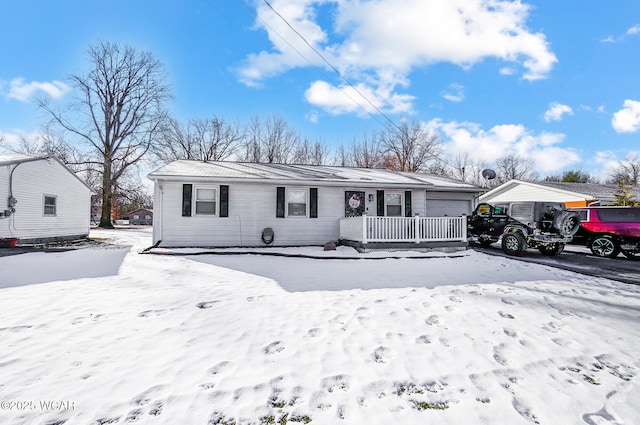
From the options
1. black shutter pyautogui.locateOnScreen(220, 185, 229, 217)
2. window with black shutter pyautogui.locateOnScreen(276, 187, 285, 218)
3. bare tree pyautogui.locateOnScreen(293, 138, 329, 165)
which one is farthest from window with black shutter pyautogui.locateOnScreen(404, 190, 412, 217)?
bare tree pyautogui.locateOnScreen(293, 138, 329, 165)

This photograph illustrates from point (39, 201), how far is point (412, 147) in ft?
97.3

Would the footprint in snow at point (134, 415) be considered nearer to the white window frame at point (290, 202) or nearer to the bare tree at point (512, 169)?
the white window frame at point (290, 202)

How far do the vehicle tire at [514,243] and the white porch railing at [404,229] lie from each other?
1.30 metres

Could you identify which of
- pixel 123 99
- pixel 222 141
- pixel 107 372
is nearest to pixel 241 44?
pixel 107 372

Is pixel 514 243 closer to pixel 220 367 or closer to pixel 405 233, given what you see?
pixel 405 233

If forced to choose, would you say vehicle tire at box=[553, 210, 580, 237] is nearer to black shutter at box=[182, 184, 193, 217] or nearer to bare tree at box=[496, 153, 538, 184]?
black shutter at box=[182, 184, 193, 217]

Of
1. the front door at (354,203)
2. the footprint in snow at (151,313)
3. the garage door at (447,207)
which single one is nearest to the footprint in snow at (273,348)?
the footprint in snow at (151,313)

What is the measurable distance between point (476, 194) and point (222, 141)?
1054 inches

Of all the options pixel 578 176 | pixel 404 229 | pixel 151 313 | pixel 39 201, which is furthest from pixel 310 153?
pixel 578 176

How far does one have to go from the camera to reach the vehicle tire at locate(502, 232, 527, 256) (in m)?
9.69

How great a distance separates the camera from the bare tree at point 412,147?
104 feet

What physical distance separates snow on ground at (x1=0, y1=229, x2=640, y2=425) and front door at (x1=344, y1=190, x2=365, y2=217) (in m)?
5.90

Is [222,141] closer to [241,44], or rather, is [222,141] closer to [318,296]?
[241,44]

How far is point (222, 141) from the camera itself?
32.8 metres
